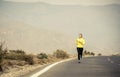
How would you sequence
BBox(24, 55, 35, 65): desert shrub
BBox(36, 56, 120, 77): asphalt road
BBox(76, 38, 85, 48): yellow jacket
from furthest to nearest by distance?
BBox(24, 55, 35, 65): desert shrub
BBox(76, 38, 85, 48): yellow jacket
BBox(36, 56, 120, 77): asphalt road

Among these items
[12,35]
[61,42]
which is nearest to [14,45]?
[12,35]

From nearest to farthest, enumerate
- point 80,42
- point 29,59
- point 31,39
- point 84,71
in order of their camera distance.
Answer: point 84,71, point 80,42, point 29,59, point 31,39

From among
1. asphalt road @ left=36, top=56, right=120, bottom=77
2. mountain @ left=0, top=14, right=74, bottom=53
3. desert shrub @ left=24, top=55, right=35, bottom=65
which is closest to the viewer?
asphalt road @ left=36, top=56, right=120, bottom=77

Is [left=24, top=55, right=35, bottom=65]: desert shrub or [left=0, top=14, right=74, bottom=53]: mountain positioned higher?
[left=0, top=14, right=74, bottom=53]: mountain

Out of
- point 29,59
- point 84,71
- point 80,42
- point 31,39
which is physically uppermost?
point 31,39

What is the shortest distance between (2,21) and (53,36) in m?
32.1

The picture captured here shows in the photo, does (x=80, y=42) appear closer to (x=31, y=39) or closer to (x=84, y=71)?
(x=84, y=71)

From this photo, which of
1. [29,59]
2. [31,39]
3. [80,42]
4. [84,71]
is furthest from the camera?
[31,39]

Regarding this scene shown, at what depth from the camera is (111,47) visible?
189625mm

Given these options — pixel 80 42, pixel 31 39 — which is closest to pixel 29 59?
pixel 80 42

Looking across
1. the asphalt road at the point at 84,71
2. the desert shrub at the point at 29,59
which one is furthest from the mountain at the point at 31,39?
the asphalt road at the point at 84,71

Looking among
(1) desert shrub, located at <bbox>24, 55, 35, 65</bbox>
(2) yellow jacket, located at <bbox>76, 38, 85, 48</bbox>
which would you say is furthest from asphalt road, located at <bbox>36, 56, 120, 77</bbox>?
(1) desert shrub, located at <bbox>24, 55, 35, 65</bbox>

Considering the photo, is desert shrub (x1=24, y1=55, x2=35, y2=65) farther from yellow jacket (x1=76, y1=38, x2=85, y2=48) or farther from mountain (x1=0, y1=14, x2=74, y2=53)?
mountain (x1=0, y1=14, x2=74, y2=53)

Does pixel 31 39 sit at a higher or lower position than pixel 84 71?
higher
